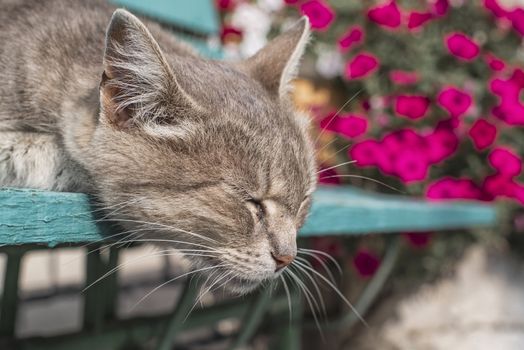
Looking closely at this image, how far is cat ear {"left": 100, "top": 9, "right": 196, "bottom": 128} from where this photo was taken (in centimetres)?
118

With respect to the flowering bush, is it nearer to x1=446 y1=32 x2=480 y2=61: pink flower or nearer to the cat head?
x1=446 y1=32 x2=480 y2=61: pink flower

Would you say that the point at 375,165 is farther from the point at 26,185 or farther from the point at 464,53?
the point at 26,185

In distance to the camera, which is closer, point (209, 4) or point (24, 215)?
point (24, 215)

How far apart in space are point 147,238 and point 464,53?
6.98 feet

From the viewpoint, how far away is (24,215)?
1.04 m

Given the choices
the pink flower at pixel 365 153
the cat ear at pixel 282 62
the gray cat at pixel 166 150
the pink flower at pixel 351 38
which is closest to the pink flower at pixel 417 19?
the pink flower at pixel 351 38

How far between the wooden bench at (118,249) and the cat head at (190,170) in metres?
0.12

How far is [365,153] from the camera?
9.05ft

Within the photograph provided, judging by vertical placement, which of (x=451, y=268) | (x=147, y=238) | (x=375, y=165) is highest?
(x=147, y=238)

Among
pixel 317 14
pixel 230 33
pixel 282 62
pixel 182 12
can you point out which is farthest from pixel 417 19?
pixel 282 62

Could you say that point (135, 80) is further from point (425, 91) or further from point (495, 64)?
point (495, 64)

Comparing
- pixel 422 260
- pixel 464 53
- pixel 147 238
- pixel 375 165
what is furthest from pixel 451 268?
pixel 147 238

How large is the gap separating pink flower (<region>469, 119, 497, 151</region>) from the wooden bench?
0.99ft

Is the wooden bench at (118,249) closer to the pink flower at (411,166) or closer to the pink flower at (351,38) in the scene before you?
the pink flower at (411,166)
